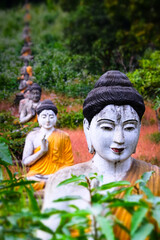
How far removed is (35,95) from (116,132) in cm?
326

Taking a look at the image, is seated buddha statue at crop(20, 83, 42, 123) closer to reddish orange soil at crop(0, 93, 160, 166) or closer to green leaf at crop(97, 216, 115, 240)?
reddish orange soil at crop(0, 93, 160, 166)

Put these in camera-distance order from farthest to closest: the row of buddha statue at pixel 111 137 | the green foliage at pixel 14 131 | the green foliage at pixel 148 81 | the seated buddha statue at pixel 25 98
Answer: the seated buddha statue at pixel 25 98
the green foliage at pixel 148 81
the green foliage at pixel 14 131
the row of buddha statue at pixel 111 137

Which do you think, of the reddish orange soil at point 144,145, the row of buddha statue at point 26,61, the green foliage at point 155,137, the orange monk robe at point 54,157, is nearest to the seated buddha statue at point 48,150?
the orange monk robe at point 54,157

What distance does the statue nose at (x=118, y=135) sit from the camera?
1622 millimetres

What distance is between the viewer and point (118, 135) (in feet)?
5.34

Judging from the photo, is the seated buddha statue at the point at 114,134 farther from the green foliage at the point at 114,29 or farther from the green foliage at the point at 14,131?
the green foliage at the point at 114,29

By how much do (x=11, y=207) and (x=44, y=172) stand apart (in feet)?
7.84

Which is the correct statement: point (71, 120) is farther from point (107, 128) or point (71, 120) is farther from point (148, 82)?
point (107, 128)

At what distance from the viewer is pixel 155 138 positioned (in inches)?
165

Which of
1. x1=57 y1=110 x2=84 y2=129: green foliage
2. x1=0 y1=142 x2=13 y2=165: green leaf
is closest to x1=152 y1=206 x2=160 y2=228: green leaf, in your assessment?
x1=0 y1=142 x2=13 y2=165: green leaf

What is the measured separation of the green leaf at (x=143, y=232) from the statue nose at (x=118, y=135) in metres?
0.82

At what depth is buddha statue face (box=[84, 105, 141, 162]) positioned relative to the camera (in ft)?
5.39

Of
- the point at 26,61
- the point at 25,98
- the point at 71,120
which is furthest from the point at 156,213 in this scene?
the point at 26,61

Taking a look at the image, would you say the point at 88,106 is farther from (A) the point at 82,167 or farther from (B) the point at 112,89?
(A) the point at 82,167
